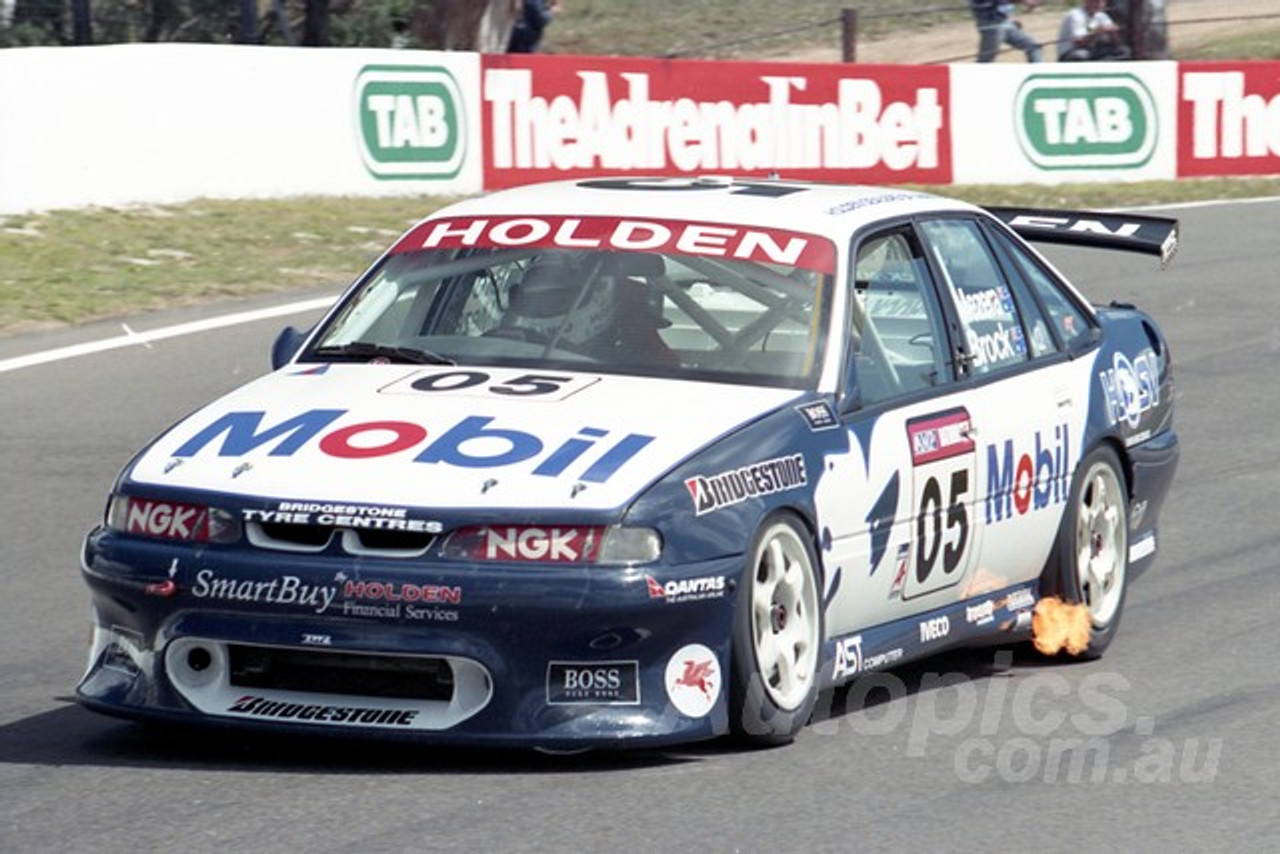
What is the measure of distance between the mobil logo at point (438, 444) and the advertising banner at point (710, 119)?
1366 cm

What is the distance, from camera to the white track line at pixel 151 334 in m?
12.9

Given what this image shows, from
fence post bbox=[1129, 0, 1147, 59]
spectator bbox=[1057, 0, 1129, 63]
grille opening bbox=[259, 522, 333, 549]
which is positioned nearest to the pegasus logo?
grille opening bbox=[259, 522, 333, 549]

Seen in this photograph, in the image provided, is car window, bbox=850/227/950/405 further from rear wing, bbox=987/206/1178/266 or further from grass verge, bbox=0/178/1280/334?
grass verge, bbox=0/178/1280/334

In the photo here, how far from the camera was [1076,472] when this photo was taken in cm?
766

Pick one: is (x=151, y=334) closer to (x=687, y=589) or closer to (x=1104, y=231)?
(x=1104, y=231)

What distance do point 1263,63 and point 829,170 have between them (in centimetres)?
497

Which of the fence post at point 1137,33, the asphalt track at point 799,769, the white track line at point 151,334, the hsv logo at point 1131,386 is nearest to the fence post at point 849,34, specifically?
the fence post at point 1137,33

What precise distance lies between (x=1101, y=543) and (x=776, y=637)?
2097 mm

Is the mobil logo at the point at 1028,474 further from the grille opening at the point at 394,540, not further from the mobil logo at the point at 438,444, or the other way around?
the grille opening at the point at 394,540

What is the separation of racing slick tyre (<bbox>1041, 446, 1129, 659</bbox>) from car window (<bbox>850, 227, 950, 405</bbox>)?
819 millimetres

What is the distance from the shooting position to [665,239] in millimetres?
6996

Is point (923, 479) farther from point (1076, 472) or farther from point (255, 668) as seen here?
point (255, 668)

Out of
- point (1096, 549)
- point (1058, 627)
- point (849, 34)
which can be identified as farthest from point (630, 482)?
point (849, 34)

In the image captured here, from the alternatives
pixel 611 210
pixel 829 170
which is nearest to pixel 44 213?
pixel 829 170
